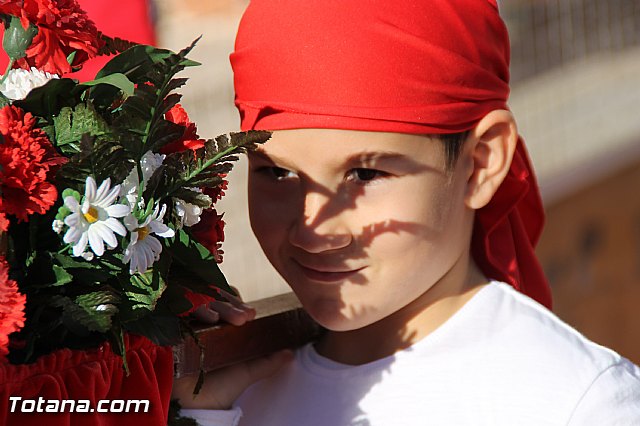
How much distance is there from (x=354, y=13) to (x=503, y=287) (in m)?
0.71

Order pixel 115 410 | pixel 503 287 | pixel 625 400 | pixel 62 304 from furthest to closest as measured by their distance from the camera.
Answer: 1. pixel 503 287
2. pixel 625 400
3. pixel 115 410
4. pixel 62 304

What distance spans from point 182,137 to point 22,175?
31 centimetres

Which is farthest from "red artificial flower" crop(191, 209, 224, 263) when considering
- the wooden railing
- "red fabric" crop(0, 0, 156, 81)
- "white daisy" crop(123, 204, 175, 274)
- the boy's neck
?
the wooden railing

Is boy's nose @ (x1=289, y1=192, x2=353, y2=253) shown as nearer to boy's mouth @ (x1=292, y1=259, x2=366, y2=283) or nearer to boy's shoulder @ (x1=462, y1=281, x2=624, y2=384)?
boy's mouth @ (x1=292, y1=259, x2=366, y2=283)

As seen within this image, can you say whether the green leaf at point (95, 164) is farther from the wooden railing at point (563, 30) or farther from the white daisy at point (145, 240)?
the wooden railing at point (563, 30)

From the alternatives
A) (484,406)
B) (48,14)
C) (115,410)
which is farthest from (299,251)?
(48,14)

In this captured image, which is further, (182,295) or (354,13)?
(354,13)

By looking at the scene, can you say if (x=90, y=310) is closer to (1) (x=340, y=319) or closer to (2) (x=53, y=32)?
(2) (x=53, y=32)

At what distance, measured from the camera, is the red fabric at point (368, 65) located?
1942mm

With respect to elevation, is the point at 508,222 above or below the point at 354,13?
below

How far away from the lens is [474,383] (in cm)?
204

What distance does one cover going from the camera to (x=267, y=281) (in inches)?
218

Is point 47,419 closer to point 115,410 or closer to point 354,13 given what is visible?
point 115,410

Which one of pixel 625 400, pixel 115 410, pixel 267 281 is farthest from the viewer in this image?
pixel 267 281
